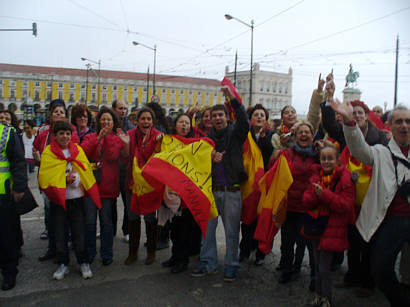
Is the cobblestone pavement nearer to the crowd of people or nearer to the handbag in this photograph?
the crowd of people

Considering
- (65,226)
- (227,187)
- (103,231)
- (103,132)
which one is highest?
(103,132)

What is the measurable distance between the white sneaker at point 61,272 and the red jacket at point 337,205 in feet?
9.30

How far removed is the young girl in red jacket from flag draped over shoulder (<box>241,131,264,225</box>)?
2.77 ft

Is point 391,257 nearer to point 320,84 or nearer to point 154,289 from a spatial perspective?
point 320,84

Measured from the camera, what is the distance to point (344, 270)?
4375 millimetres

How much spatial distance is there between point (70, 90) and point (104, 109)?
90439mm

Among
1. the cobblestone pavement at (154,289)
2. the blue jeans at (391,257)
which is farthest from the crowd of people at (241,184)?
the cobblestone pavement at (154,289)

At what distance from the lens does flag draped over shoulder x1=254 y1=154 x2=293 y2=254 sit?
3.79 meters

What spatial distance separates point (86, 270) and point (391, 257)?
3.19 meters

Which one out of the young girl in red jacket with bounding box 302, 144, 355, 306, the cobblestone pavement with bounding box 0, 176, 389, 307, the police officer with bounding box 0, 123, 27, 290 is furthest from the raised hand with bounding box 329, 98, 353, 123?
the police officer with bounding box 0, 123, 27, 290

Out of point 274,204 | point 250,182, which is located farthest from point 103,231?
point 274,204

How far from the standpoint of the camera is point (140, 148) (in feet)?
14.5

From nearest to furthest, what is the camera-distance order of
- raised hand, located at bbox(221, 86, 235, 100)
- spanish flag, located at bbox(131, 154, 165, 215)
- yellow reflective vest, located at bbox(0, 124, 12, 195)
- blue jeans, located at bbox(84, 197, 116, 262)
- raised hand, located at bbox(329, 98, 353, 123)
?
raised hand, located at bbox(329, 98, 353, 123) < yellow reflective vest, located at bbox(0, 124, 12, 195) < raised hand, located at bbox(221, 86, 235, 100) < spanish flag, located at bbox(131, 154, 165, 215) < blue jeans, located at bbox(84, 197, 116, 262)

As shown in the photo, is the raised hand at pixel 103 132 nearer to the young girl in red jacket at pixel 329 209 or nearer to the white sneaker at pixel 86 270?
the white sneaker at pixel 86 270
